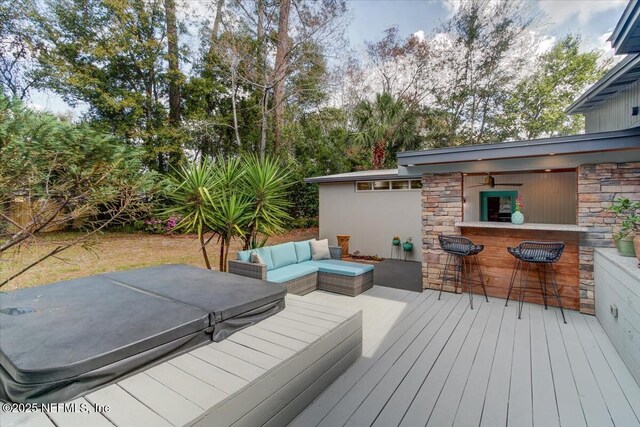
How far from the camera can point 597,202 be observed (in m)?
4.10

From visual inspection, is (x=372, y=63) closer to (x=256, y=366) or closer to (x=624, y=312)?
(x=624, y=312)

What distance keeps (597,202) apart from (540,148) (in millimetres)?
1106

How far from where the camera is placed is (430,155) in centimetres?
489

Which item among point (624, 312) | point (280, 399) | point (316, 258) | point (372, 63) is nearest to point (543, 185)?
point (624, 312)

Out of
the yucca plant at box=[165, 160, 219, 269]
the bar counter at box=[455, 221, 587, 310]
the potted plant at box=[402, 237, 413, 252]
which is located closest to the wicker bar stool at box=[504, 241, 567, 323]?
the bar counter at box=[455, 221, 587, 310]

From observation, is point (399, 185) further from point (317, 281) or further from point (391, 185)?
point (317, 281)

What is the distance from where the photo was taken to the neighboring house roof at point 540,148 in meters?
3.61

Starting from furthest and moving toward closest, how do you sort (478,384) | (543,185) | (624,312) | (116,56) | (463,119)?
(463,119)
(116,56)
(543,185)
(624,312)
(478,384)

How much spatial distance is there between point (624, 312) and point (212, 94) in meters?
13.8

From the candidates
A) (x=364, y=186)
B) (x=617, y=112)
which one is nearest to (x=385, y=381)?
(x=364, y=186)

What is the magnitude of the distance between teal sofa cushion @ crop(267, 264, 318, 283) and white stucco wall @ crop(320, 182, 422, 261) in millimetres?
3782

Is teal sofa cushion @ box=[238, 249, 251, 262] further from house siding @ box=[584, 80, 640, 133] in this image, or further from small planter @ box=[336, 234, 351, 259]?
house siding @ box=[584, 80, 640, 133]

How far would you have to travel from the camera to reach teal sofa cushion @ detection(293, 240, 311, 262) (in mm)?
5816

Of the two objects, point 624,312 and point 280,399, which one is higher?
point 624,312
